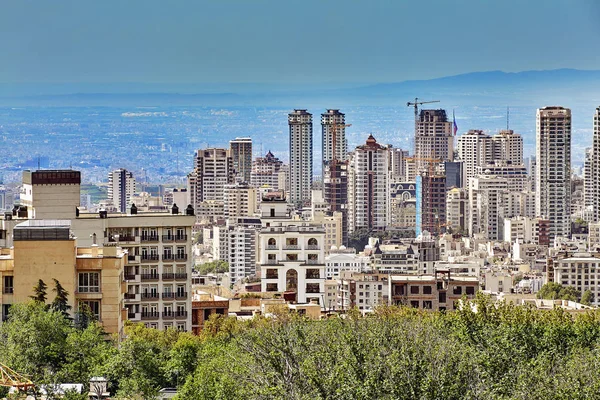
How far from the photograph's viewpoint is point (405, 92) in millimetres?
120562

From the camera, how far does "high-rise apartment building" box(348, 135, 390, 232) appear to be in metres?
87.1

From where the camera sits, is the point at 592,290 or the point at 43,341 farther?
the point at 592,290

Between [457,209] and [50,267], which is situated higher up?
[50,267]

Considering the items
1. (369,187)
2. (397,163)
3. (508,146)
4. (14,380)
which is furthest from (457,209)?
(14,380)

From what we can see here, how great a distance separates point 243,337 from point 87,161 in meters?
70.8

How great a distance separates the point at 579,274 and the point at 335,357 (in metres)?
34.8

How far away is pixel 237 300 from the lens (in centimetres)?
2936

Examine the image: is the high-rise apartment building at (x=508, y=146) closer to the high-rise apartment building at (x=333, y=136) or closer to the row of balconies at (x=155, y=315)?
the high-rise apartment building at (x=333, y=136)

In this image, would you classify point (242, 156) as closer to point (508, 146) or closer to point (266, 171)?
point (266, 171)

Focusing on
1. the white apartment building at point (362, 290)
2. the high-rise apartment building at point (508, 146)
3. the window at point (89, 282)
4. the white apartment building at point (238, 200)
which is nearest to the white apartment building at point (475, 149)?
the high-rise apartment building at point (508, 146)

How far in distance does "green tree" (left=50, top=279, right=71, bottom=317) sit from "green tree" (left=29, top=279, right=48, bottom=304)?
98 mm

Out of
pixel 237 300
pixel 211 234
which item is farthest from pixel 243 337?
pixel 211 234


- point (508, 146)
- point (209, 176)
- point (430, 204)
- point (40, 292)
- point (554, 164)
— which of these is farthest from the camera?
point (508, 146)

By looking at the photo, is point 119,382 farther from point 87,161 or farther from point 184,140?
point 184,140
